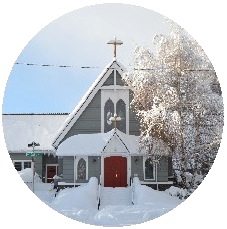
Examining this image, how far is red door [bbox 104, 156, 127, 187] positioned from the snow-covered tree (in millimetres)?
403

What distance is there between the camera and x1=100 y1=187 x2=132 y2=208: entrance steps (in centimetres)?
1038

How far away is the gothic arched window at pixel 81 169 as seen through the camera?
10422 mm

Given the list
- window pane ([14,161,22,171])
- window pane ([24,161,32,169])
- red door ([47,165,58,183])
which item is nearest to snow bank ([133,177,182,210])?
red door ([47,165,58,183])

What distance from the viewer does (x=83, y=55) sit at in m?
10.6

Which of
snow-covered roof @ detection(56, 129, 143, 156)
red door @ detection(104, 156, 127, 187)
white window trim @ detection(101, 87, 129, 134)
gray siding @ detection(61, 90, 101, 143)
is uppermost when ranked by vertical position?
white window trim @ detection(101, 87, 129, 134)

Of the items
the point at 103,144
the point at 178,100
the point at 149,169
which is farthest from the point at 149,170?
the point at 178,100

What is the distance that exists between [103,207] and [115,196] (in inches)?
8.2

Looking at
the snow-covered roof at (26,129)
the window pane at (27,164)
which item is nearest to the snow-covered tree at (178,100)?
the snow-covered roof at (26,129)

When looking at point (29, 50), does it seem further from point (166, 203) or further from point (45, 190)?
point (166, 203)

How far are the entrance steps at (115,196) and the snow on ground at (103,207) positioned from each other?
0.17 ft

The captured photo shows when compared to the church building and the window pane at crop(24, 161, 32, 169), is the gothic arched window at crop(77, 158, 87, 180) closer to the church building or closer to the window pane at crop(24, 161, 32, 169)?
the church building

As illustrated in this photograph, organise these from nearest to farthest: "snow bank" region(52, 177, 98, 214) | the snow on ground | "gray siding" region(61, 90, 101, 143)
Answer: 1. the snow on ground
2. "snow bank" region(52, 177, 98, 214)
3. "gray siding" region(61, 90, 101, 143)

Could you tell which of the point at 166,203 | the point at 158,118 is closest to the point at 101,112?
the point at 158,118

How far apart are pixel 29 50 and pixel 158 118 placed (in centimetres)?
190
